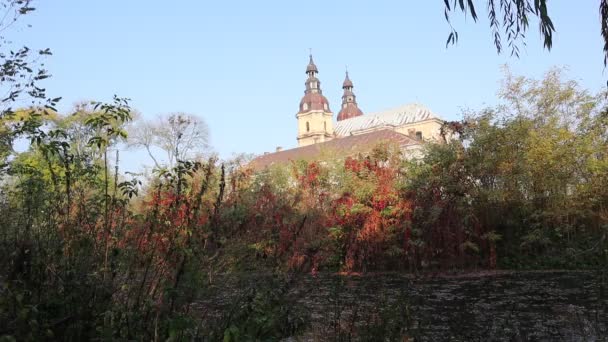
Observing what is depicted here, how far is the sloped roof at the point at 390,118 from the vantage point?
2975 inches

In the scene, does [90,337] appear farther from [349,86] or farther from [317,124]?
[349,86]

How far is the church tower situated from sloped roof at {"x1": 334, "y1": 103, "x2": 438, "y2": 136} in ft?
10.2

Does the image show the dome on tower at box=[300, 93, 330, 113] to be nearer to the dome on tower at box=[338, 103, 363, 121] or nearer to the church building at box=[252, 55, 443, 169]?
the church building at box=[252, 55, 443, 169]

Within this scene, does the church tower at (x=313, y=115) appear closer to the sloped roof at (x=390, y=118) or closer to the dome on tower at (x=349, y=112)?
the sloped roof at (x=390, y=118)

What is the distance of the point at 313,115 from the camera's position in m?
87.1

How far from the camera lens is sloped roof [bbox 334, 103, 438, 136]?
A: 75562mm

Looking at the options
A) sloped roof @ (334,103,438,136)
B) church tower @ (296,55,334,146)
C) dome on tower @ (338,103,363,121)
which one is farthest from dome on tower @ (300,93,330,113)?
dome on tower @ (338,103,363,121)

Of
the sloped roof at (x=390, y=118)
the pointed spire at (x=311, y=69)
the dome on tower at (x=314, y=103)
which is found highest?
the pointed spire at (x=311, y=69)

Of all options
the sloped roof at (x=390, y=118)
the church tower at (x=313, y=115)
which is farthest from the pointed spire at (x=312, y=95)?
the sloped roof at (x=390, y=118)

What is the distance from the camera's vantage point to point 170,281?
147 inches

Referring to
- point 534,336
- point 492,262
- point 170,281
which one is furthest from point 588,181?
point 170,281

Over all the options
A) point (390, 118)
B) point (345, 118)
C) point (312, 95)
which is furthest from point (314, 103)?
point (390, 118)

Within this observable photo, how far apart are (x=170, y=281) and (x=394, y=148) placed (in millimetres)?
16644

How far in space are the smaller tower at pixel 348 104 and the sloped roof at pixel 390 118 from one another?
7915mm
